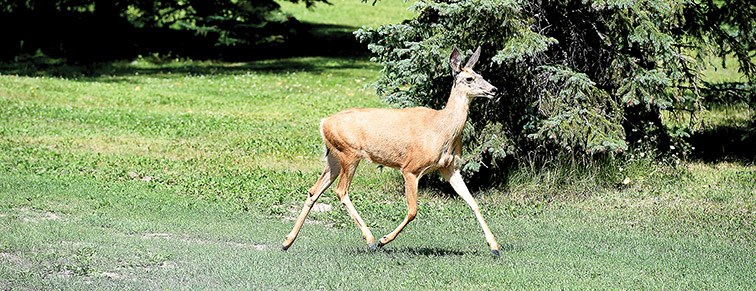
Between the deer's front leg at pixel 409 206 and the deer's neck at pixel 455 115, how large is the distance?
505 millimetres

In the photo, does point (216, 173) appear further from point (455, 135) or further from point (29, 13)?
point (29, 13)

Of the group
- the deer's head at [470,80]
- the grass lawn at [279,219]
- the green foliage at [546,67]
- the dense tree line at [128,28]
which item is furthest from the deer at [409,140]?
the dense tree line at [128,28]

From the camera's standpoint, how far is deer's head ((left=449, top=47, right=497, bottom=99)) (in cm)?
1012

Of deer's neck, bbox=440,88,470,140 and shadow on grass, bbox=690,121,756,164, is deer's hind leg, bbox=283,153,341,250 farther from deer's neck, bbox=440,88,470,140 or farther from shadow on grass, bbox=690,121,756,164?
shadow on grass, bbox=690,121,756,164

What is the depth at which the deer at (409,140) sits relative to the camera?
403 inches

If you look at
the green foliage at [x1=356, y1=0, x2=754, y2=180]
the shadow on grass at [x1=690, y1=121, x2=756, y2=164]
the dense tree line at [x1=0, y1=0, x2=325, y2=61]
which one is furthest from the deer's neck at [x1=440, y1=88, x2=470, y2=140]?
the dense tree line at [x1=0, y1=0, x2=325, y2=61]

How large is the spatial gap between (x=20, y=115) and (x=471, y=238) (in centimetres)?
1205

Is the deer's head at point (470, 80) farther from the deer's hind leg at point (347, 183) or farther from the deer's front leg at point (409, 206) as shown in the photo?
the deer's hind leg at point (347, 183)

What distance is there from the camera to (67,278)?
9.07 m

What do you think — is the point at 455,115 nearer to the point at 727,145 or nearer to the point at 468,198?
the point at 468,198

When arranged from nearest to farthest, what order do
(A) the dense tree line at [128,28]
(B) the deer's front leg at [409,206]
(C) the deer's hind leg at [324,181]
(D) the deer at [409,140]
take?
(B) the deer's front leg at [409,206]
(D) the deer at [409,140]
(C) the deer's hind leg at [324,181]
(A) the dense tree line at [128,28]

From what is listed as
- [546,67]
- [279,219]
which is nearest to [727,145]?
[546,67]

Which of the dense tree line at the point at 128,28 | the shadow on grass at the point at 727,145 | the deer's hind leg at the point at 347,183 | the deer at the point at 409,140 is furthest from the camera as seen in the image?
the dense tree line at the point at 128,28

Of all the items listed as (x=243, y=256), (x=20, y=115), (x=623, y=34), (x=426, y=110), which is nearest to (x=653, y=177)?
(x=623, y=34)
